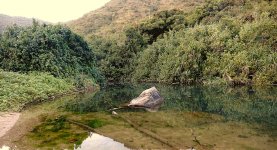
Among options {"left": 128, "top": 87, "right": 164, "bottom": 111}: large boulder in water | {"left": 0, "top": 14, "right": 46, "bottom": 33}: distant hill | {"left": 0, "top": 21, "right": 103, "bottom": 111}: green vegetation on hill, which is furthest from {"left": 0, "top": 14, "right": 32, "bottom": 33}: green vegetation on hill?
{"left": 128, "top": 87, "right": 164, "bottom": 111}: large boulder in water

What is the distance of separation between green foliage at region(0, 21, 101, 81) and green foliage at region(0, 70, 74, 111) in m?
2.36

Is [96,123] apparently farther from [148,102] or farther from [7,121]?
[148,102]

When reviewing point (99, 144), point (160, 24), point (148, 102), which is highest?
→ point (160, 24)

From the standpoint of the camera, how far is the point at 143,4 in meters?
126

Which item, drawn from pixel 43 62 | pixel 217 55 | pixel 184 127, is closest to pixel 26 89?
pixel 43 62

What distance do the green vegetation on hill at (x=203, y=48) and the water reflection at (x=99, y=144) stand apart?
28.7m

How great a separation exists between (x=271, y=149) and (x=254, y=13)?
43.4 meters

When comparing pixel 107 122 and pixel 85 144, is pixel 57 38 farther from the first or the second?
pixel 85 144

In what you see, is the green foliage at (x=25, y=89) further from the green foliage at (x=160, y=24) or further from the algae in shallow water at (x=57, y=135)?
the green foliage at (x=160, y=24)

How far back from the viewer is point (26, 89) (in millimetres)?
28531

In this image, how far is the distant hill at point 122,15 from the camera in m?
109

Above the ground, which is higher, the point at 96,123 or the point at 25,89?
the point at 25,89

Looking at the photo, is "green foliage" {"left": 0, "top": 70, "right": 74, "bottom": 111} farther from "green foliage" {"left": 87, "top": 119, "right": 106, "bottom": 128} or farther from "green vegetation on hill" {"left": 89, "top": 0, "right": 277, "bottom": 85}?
"green vegetation on hill" {"left": 89, "top": 0, "right": 277, "bottom": 85}

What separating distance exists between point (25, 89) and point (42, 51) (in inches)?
484
